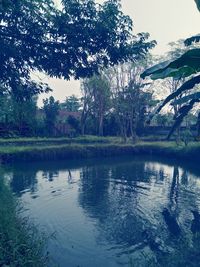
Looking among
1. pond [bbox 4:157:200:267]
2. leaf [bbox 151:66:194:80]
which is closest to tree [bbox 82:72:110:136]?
pond [bbox 4:157:200:267]

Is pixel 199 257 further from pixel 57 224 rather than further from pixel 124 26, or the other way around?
pixel 124 26

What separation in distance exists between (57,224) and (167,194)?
18.0 ft

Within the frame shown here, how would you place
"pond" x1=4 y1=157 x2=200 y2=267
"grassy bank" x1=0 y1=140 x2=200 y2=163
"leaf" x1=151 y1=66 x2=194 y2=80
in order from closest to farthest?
"leaf" x1=151 y1=66 x2=194 y2=80
"pond" x1=4 y1=157 x2=200 y2=267
"grassy bank" x1=0 y1=140 x2=200 y2=163

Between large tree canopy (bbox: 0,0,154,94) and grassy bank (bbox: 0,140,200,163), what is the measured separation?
11341 mm

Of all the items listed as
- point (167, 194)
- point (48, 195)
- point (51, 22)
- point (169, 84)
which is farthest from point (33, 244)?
point (169, 84)

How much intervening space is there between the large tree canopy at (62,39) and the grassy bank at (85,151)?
1134 centimetres

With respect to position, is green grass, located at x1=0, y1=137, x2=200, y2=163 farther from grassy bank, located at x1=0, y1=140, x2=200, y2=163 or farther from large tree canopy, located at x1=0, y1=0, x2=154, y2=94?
large tree canopy, located at x1=0, y1=0, x2=154, y2=94

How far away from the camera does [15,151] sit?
20312 millimetres

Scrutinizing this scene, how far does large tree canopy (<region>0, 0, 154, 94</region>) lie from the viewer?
26.9ft

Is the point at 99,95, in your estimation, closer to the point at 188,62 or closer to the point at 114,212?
the point at 114,212

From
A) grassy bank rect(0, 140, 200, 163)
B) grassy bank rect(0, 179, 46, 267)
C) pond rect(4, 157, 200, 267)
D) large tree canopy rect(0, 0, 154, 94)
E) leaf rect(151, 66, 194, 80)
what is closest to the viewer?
grassy bank rect(0, 179, 46, 267)

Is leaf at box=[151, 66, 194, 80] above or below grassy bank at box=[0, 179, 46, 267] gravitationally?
above

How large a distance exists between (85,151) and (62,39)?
14871 millimetres

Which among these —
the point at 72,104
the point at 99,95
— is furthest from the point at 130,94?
the point at 72,104
